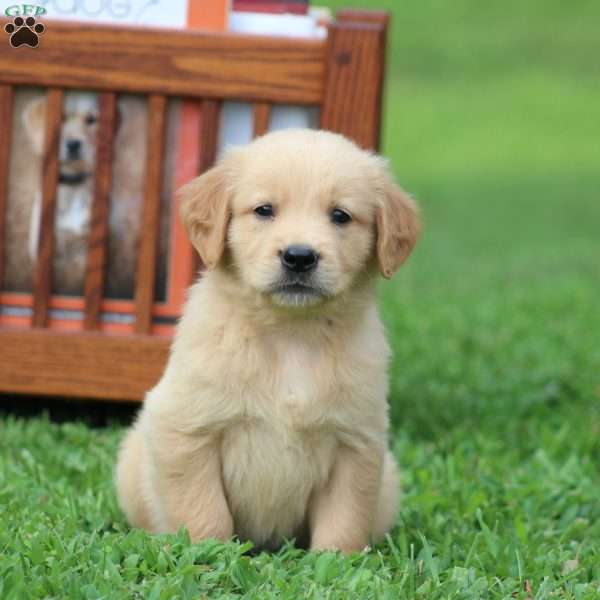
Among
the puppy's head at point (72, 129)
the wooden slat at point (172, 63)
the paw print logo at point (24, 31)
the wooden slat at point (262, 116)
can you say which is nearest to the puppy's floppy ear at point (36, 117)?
the puppy's head at point (72, 129)

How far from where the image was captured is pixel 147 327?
557 centimetres

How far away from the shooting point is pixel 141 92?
543 centimetres

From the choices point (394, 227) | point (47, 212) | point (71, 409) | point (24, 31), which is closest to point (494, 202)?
point (71, 409)

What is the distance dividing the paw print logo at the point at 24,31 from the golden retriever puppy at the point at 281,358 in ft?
5.39

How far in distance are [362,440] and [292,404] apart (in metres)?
0.25

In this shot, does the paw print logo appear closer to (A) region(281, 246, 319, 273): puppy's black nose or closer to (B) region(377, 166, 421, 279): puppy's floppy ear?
(B) region(377, 166, 421, 279): puppy's floppy ear

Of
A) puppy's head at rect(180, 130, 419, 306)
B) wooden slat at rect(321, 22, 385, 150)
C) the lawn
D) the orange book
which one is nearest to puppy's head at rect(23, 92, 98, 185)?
the orange book

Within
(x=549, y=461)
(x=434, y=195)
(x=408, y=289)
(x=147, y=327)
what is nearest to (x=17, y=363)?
(x=147, y=327)

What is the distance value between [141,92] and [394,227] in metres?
1.80

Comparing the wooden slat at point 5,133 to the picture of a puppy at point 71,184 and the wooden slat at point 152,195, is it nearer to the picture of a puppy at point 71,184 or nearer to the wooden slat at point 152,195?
the picture of a puppy at point 71,184

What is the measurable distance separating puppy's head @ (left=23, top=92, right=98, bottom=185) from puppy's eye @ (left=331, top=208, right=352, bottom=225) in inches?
74.8

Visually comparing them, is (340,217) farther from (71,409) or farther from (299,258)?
(71,409)

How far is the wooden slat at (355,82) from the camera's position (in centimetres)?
527

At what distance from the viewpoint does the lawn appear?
3.48m
